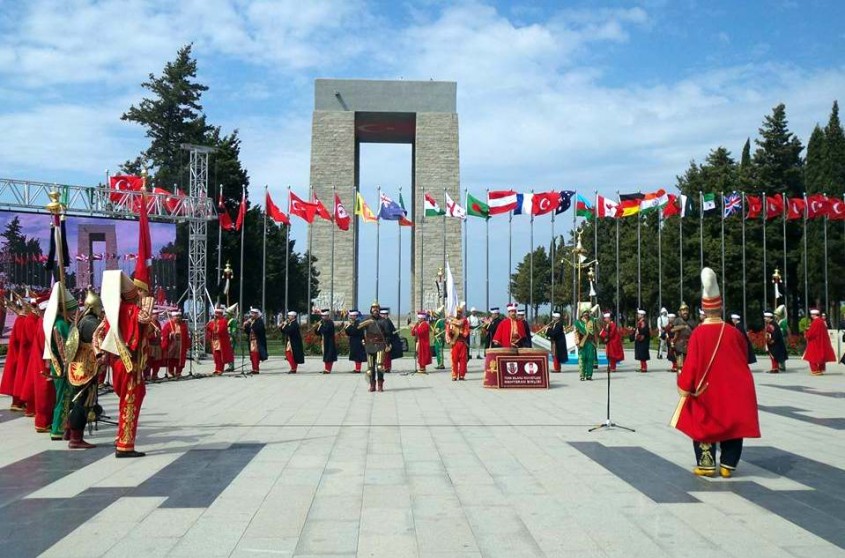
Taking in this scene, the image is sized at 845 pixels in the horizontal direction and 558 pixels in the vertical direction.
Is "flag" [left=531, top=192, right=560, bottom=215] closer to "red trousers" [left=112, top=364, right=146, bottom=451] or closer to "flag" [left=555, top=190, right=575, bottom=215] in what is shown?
"flag" [left=555, top=190, right=575, bottom=215]

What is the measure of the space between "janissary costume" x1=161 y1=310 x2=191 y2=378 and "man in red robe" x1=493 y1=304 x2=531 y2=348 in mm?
8232

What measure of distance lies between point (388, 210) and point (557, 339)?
12150mm

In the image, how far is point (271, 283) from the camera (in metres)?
52.9

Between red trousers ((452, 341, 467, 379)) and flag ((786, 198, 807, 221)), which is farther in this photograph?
flag ((786, 198, 807, 221))

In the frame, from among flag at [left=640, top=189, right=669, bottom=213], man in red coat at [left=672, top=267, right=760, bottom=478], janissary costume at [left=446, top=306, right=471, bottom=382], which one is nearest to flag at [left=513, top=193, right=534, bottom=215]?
flag at [left=640, top=189, right=669, bottom=213]

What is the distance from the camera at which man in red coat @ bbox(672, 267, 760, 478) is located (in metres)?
7.37

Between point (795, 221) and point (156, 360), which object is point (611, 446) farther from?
point (795, 221)

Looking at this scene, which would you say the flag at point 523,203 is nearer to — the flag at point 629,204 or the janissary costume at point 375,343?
the flag at point 629,204

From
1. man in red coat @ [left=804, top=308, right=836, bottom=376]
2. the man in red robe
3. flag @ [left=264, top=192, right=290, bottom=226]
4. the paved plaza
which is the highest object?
flag @ [left=264, top=192, right=290, bottom=226]

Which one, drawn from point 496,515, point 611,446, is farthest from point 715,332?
point 496,515

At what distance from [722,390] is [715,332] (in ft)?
1.88

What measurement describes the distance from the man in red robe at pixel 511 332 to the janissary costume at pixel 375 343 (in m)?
3.02

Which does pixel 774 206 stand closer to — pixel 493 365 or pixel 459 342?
pixel 459 342

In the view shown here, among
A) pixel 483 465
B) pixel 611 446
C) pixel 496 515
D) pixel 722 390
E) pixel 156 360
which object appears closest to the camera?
pixel 496 515
